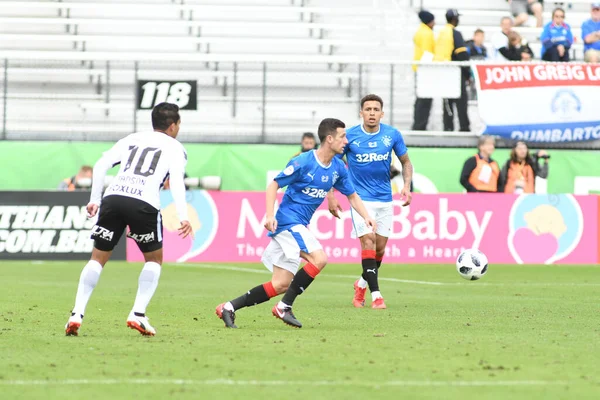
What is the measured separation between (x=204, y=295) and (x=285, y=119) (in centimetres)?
1065

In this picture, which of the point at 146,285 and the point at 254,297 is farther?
the point at 254,297

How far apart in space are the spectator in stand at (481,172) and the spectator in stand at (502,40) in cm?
371

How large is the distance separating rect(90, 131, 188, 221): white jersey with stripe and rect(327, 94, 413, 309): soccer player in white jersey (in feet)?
12.4

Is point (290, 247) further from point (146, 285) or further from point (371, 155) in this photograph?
point (371, 155)

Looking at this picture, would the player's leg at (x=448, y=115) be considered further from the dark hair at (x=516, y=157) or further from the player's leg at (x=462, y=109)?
the dark hair at (x=516, y=157)

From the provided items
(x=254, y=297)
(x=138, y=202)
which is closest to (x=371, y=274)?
(x=254, y=297)

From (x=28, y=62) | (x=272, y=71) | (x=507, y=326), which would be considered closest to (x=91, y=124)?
(x=28, y=62)

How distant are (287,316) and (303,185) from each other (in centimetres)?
113

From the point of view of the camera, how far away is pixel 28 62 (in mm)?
23297

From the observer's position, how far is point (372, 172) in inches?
506

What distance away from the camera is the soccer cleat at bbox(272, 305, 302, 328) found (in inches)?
395

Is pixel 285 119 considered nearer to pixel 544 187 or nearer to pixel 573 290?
pixel 544 187

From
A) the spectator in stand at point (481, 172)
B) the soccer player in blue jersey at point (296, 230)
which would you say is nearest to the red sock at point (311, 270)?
the soccer player in blue jersey at point (296, 230)

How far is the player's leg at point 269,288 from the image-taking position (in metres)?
10.0
